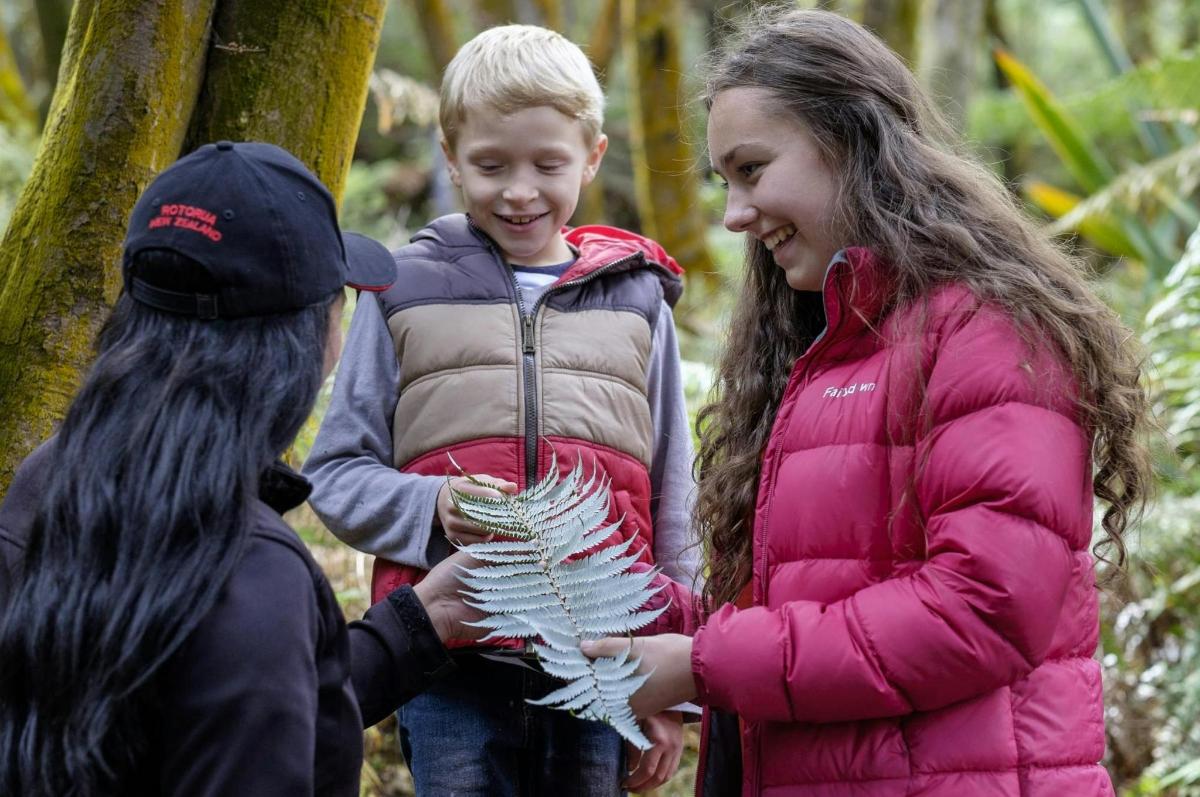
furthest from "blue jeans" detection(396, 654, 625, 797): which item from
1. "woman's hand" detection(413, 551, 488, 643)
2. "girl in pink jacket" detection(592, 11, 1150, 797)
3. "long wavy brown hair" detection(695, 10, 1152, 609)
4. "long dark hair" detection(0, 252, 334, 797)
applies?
"long dark hair" detection(0, 252, 334, 797)

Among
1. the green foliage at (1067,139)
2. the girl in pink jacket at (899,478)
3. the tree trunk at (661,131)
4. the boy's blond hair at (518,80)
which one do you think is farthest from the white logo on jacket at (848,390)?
the green foliage at (1067,139)

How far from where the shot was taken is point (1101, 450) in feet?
7.21

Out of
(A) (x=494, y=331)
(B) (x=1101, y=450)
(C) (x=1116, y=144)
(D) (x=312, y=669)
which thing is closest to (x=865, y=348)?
(B) (x=1101, y=450)

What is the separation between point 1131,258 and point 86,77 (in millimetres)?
7142

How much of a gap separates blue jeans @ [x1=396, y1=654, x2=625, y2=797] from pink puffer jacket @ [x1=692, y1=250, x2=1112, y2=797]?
50 centimetres

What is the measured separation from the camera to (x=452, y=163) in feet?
9.12

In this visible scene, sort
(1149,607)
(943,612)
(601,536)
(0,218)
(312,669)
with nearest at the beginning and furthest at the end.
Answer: (312,669), (943,612), (601,536), (1149,607), (0,218)

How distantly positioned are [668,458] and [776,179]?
0.81 metres

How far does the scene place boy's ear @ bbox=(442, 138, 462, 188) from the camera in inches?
108

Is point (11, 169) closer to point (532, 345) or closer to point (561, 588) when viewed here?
point (532, 345)

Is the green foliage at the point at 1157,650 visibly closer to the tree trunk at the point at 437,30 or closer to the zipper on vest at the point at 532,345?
the zipper on vest at the point at 532,345

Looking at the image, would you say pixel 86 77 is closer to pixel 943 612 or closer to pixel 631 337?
pixel 631 337

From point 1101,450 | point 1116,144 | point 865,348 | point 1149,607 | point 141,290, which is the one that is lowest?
point 1149,607

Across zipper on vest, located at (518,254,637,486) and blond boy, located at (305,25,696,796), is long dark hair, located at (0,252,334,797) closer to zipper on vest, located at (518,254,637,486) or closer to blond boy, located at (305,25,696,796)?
blond boy, located at (305,25,696,796)
